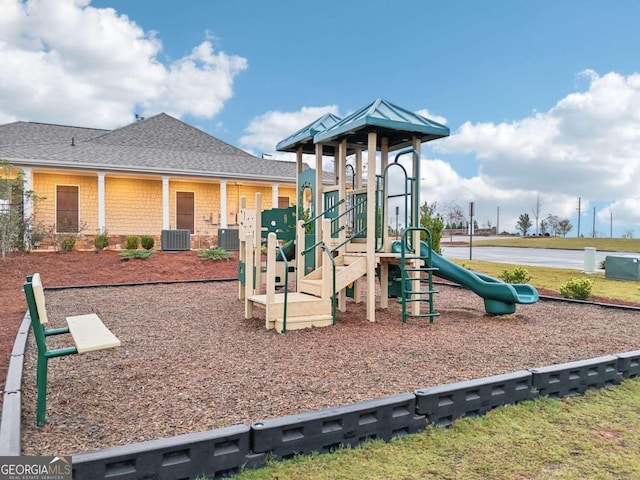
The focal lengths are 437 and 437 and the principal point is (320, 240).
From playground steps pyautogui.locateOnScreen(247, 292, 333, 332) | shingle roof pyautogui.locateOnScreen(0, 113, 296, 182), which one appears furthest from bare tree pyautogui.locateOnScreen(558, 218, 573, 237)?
playground steps pyautogui.locateOnScreen(247, 292, 333, 332)

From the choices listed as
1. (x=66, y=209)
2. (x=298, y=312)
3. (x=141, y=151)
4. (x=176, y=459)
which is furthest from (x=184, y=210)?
(x=176, y=459)

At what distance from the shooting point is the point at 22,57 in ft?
49.6

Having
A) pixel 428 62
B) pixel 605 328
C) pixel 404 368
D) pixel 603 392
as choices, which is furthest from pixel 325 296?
pixel 428 62

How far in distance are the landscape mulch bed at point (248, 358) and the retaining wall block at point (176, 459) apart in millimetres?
461

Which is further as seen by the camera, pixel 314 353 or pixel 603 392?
pixel 314 353

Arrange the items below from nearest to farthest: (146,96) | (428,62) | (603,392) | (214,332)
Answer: (603,392) → (214,332) → (428,62) → (146,96)

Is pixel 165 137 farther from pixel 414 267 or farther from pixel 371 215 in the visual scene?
pixel 414 267

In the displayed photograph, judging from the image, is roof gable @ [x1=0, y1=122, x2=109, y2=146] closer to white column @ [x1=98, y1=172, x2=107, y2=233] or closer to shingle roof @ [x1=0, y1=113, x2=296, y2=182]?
shingle roof @ [x1=0, y1=113, x2=296, y2=182]

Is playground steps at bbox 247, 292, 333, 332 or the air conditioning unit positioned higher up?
the air conditioning unit

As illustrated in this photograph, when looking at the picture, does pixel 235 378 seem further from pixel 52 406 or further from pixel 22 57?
pixel 22 57

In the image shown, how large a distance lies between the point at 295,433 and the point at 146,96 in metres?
22.4

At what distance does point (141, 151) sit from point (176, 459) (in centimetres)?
1725

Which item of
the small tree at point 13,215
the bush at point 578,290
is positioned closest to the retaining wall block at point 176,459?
the bush at point 578,290

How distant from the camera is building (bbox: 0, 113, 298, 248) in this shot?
15148 mm
